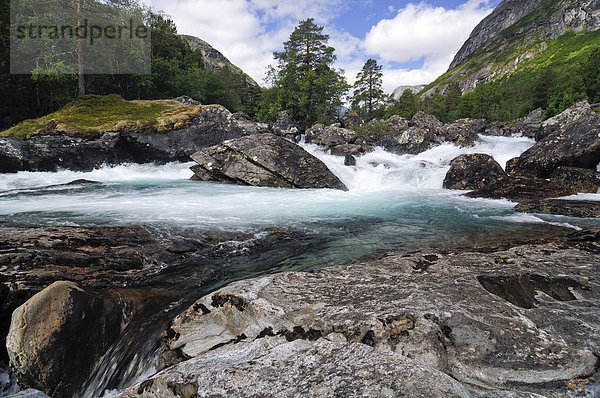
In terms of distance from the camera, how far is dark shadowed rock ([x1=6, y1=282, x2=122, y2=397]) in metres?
2.60

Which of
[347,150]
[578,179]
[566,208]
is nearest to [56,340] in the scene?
[566,208]

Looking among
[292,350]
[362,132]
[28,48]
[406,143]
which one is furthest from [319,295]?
[28,48]

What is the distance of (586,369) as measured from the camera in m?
1.92

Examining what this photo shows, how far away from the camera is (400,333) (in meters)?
2.36

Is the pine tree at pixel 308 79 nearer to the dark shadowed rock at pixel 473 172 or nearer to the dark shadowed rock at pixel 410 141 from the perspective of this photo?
the dark shadowed rock at pixel 410 141

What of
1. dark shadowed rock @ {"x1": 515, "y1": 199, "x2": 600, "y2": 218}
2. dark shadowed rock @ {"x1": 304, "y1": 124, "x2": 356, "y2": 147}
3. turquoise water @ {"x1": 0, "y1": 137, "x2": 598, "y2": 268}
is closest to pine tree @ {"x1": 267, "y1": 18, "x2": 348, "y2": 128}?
dark shadowed rock @ {"x1": 304, "y1": 124, "x2": 356, "y2": 147}

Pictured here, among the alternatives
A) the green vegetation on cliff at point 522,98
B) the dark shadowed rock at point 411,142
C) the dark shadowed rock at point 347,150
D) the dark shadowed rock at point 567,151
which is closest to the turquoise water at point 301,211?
the dark shadowed rock at point 567,151

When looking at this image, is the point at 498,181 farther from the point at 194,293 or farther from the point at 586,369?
the point at 194,293

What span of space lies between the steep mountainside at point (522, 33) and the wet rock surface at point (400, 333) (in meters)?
160

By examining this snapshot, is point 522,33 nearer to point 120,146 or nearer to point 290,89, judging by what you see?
Answer: point 290,89

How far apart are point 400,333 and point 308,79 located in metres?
37.9

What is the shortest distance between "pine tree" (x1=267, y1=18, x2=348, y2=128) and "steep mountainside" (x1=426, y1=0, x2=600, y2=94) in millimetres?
125177

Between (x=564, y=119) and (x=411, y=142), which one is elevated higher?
(x=564, y=119)

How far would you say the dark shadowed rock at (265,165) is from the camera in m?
13.9
